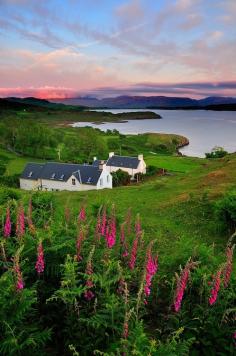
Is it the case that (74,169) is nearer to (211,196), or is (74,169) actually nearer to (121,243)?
(211,196)

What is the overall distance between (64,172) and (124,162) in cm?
2391

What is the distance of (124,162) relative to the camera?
9644 cm

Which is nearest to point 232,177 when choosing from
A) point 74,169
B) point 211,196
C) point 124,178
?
point 211,196

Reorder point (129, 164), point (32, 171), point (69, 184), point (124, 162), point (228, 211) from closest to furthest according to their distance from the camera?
point (228, 211) < point (69, 184) < point (32, 171) < point (129, 164) < point (124, 162)

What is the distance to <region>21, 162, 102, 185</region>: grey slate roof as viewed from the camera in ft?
239

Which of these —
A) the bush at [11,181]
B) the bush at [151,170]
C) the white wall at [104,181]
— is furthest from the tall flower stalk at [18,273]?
the bush at [151,170]

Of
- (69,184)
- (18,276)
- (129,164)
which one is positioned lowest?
(69,184)

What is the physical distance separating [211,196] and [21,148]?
116m

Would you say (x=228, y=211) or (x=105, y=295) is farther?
(x=228, y=211)

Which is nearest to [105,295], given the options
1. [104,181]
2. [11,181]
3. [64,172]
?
[104,181]

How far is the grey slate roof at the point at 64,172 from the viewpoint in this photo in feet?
239

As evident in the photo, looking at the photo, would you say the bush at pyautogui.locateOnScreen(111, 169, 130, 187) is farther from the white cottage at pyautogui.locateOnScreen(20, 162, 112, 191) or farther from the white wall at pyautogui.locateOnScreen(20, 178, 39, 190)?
the white wall at pyautogui.locateOnScreen(20, 178, 39, 190)

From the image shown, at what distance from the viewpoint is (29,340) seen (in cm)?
640

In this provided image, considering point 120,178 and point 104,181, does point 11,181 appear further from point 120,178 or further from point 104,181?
point 120,178
